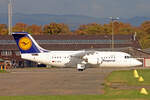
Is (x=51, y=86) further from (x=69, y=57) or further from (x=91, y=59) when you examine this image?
(x=69, y=57)

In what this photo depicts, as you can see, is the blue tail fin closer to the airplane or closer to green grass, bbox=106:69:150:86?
the airplane

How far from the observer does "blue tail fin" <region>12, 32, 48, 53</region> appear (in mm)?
55031

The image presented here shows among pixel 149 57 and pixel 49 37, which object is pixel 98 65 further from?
pixel 49 37

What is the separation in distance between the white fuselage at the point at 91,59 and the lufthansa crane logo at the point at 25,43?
39.3 inches

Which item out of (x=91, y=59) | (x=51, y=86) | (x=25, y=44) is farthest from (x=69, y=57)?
(x=51, y=86)

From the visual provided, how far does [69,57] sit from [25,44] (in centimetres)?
629

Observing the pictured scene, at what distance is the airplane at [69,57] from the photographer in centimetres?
5525

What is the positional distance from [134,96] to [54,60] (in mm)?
34988

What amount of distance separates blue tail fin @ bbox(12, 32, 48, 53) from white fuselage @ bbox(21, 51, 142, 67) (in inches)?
23.9

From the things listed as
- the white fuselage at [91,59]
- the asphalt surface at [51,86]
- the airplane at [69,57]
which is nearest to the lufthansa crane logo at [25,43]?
the airplane at [69,57]

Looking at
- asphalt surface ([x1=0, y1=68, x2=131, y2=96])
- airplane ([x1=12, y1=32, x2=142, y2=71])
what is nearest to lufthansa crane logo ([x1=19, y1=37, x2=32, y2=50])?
airplane ([x1=12, y1=32, x2=142, y2=71])

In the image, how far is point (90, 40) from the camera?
8806cm

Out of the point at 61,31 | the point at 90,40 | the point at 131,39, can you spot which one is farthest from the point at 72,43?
the point at 61,31

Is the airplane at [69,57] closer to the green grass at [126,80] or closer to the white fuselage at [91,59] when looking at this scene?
the white fuselage at [91,59]
